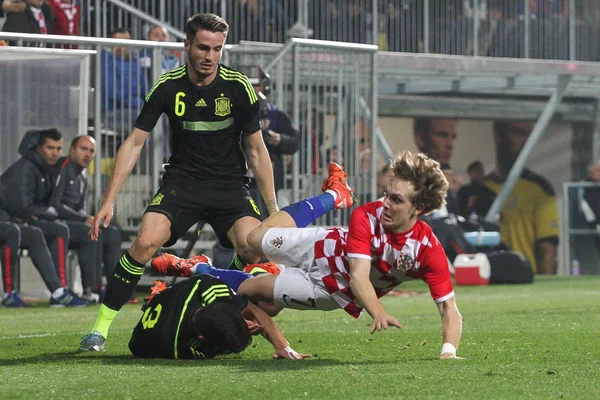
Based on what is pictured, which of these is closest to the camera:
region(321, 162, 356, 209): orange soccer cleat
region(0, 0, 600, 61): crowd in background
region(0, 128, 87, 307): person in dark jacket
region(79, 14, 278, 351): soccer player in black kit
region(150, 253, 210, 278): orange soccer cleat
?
region(79, 14, 278, 351): soccer player in black kit

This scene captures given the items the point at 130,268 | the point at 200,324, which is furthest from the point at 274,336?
the point at 130,268

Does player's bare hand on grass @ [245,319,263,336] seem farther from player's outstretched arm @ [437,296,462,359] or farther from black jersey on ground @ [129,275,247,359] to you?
player's outstretched arm @ [437,296,462,359]

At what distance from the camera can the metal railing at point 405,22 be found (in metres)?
19.0

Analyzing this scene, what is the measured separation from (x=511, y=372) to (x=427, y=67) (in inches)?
610

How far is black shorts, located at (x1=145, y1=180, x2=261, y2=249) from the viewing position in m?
8.66

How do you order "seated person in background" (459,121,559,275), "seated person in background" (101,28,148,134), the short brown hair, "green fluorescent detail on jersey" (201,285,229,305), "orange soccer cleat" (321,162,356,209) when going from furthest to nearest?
"seated person in background" (459,121,559,275)
"seated person in background" (101,28,148,134)
"orange soccer cleat" (321,162,356,209)
the short brown hair
"green fluorescent detail on jersey" (201,285,229,305)

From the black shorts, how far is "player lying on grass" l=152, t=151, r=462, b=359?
52cm

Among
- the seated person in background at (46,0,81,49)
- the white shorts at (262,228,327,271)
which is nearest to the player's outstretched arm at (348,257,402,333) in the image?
the white shorts at (262,228,327,271)

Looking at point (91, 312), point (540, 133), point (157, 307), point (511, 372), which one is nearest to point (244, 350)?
point (157, 307)

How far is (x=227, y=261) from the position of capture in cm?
1536

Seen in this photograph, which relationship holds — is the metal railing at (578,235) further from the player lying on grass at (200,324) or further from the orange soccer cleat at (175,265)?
the player lying on grass at (200,324)

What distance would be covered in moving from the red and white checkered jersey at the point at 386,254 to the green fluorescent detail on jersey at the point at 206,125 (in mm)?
1432

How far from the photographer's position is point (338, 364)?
7.55 meters

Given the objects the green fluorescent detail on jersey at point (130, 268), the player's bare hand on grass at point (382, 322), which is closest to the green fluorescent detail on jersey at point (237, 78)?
the green fluorescent detail on jersey at point (130, 268)
